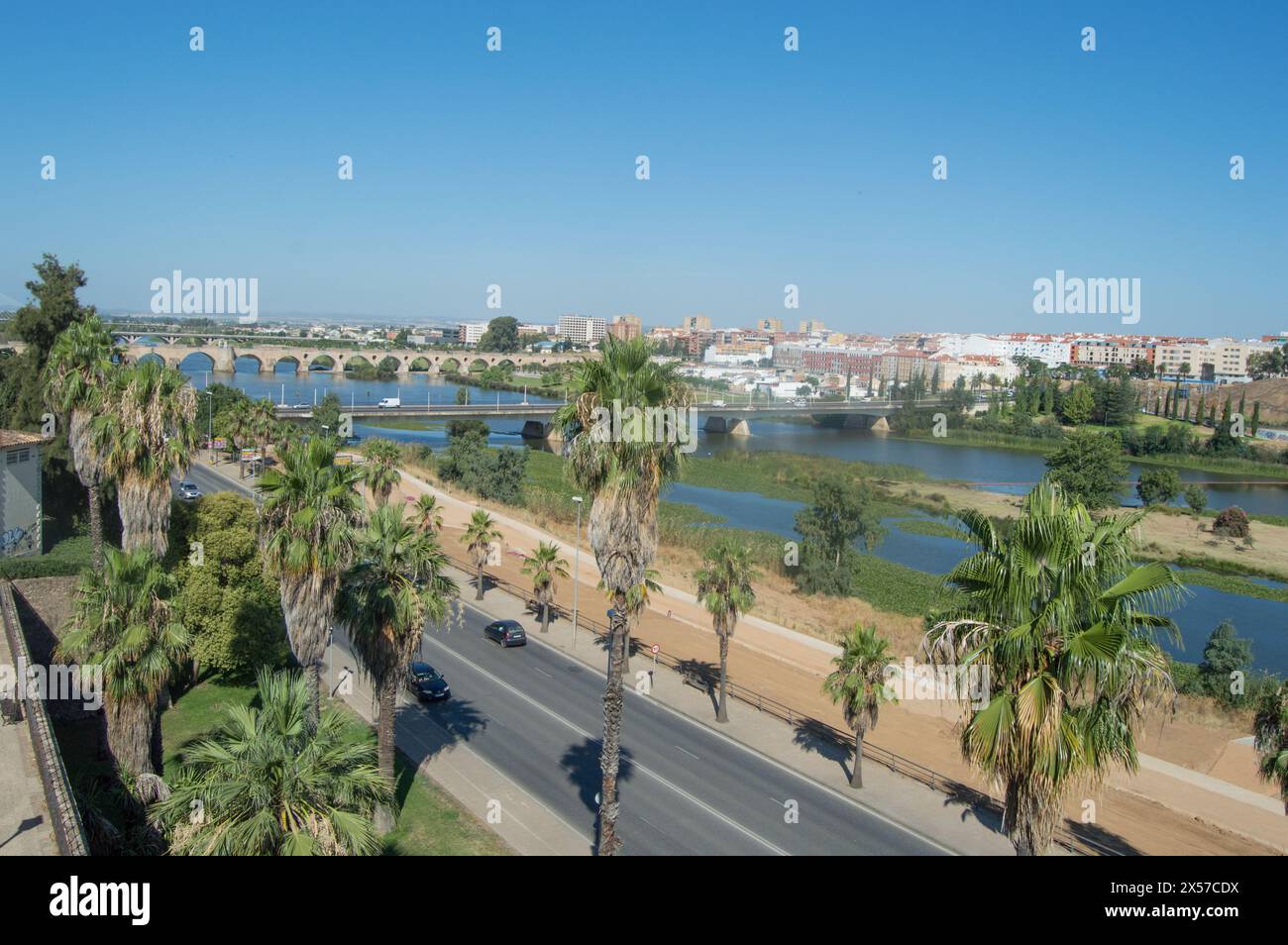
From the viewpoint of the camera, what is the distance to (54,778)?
1329 cm

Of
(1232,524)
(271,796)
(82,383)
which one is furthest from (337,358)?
(271,796)

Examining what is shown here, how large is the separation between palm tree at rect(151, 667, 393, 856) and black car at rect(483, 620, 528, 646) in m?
19.1

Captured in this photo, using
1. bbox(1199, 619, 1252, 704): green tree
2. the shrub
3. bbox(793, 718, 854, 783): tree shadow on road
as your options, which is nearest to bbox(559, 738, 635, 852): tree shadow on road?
bbox(793, 718, 854, 783): tree shadow on road

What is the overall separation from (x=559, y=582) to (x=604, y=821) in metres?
25.4

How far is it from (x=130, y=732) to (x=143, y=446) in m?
7.99

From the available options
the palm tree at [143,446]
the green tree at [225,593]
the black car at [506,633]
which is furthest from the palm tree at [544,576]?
the palm tree at [143,446]

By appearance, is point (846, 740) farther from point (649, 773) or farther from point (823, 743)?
point (649, 773)

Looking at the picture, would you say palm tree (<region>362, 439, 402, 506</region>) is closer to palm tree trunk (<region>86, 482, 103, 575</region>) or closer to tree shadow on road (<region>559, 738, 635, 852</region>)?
palm tree trunk (<region>86, 482, 103, 575</region>)

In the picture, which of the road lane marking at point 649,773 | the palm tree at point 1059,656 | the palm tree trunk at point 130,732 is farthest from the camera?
the road lane marking at point 649,773

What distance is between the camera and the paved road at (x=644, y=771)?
1820 centimetres

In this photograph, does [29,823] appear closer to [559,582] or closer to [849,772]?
[849,772]

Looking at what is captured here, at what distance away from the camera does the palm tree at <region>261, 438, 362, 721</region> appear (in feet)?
50.6

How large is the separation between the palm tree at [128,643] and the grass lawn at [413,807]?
1.57 metres

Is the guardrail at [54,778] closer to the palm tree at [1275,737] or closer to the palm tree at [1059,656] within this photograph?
the palm tree at [1059,656]
